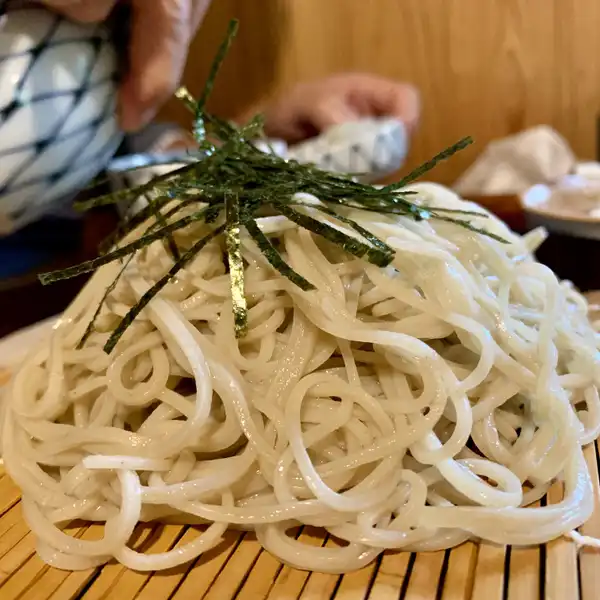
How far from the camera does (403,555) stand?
647 mm

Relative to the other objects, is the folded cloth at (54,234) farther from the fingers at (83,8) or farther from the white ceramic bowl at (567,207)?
the white ceramic bowl at (567,207)

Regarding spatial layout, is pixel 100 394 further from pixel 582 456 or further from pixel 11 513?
pixel 582 456

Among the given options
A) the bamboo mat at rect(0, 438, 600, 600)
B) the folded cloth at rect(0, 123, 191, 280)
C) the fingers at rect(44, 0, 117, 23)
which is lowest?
the folded cloth at rect(0, 123, 191, 280)

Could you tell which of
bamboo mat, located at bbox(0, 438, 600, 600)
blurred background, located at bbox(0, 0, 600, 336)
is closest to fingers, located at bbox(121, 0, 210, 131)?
bamboo mat, located at bbox(0, 438, 600, 600)

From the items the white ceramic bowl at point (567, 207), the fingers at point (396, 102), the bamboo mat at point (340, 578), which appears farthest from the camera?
the fingers at point (396, 102)

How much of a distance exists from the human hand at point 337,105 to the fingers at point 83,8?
2.94 ft

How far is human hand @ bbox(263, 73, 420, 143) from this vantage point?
181 cm

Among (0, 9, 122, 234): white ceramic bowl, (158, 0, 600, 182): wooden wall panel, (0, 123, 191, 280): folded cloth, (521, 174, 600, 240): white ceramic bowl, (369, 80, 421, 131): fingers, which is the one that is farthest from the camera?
(158, 0, 600, 182): wooden wall panel

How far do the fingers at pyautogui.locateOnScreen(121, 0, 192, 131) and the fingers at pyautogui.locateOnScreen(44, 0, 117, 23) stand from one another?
0.08m

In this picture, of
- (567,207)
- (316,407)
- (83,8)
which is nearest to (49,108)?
(83,8)

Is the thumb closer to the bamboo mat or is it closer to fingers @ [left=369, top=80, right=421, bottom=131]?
fingers @ [left=369, top=80, right=421, bottom=131]

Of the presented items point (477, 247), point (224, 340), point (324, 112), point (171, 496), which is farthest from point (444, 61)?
point (171, 496)

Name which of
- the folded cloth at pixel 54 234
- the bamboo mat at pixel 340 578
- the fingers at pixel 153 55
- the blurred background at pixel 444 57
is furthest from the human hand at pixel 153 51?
the blurred background at pixel 444 57

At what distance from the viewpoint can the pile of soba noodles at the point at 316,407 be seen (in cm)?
67
